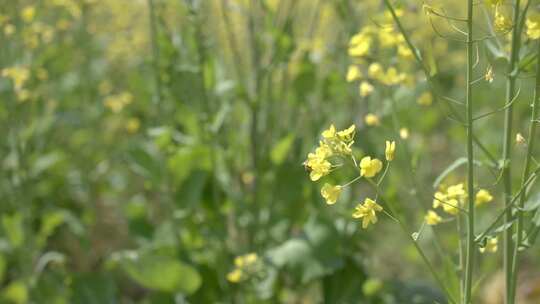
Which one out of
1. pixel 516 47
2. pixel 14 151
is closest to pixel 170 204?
pixel 14 151

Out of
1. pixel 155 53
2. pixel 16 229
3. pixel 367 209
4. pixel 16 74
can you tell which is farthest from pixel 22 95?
pixel 367 209

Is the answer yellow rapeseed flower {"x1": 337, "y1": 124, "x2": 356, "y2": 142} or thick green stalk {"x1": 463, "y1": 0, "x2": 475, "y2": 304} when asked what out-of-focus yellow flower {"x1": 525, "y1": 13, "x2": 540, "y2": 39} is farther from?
yellow rapeseed flower {"x1": 337, "y1": 124, "x2": 356, "y2": 142}

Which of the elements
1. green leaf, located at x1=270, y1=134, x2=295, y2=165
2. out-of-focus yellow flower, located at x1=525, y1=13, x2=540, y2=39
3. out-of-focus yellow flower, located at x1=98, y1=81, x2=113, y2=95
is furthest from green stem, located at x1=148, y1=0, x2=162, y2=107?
out-of-focus yellow flower, located at x1=98, y1=81, x2=113, y2=95

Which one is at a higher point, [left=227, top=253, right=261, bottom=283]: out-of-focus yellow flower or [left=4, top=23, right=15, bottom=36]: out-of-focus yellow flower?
[left=4, top=23, right=15, bottom=36]: out-of-focus yellow flower

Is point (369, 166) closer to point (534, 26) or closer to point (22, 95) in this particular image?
point (534, 26)

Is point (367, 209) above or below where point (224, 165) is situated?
above

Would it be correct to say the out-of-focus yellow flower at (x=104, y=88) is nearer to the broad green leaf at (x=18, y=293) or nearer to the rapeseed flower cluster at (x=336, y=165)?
the broad green leaf at (x=18, y=293)
